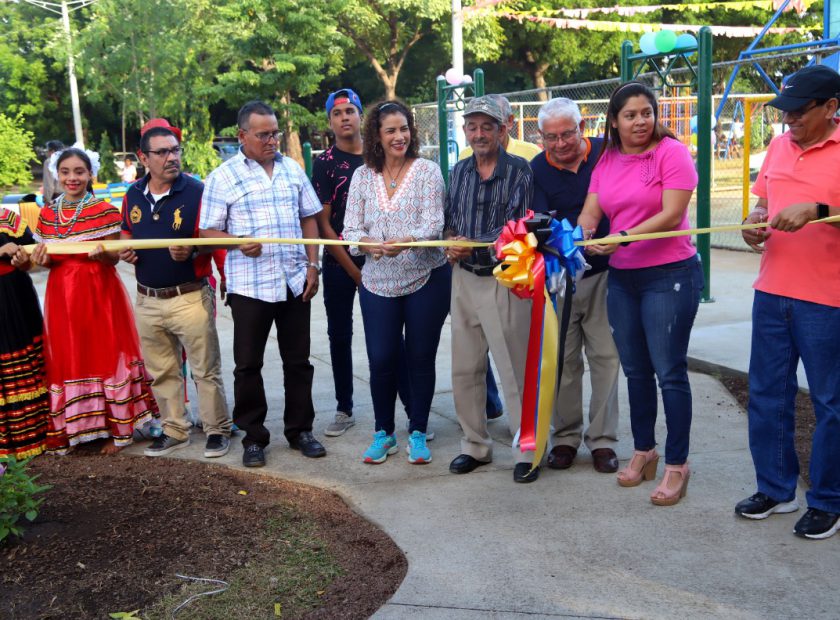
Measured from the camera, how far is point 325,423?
603 cm

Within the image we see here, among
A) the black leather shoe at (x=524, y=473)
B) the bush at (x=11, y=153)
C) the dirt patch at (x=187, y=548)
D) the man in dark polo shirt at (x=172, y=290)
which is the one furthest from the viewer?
the bush at (x=11, y=153)

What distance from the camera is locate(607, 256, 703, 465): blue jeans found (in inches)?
167

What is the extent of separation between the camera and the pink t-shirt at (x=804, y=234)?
3.73 meters

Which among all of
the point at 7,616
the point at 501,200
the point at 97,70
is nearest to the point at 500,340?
the point at 501,200

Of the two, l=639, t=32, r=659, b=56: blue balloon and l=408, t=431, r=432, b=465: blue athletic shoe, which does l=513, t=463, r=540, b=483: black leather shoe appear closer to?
l=408, t=431, r=432, b=465: blue athletic shoe

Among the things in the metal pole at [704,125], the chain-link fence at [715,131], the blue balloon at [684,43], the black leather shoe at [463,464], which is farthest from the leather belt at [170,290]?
the chain-link fence at [715,131]

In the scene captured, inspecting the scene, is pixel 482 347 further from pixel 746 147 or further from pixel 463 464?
pixel 746 147

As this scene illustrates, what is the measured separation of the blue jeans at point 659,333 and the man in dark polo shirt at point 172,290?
2364 millimetres

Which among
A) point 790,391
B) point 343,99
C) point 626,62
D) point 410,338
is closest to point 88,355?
point 410,338

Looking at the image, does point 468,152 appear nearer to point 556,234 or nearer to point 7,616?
point 556,234

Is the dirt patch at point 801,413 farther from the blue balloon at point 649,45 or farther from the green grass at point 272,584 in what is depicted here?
the blue balloon at point 649,45

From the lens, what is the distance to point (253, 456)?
5227 mm

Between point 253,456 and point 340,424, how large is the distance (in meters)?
0.75

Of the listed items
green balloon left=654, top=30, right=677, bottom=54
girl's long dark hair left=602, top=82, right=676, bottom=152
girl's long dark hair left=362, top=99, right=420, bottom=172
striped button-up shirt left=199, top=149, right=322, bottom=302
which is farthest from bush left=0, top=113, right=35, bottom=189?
girl's long dark hair left=602, top=82, right=676, bottom=152
